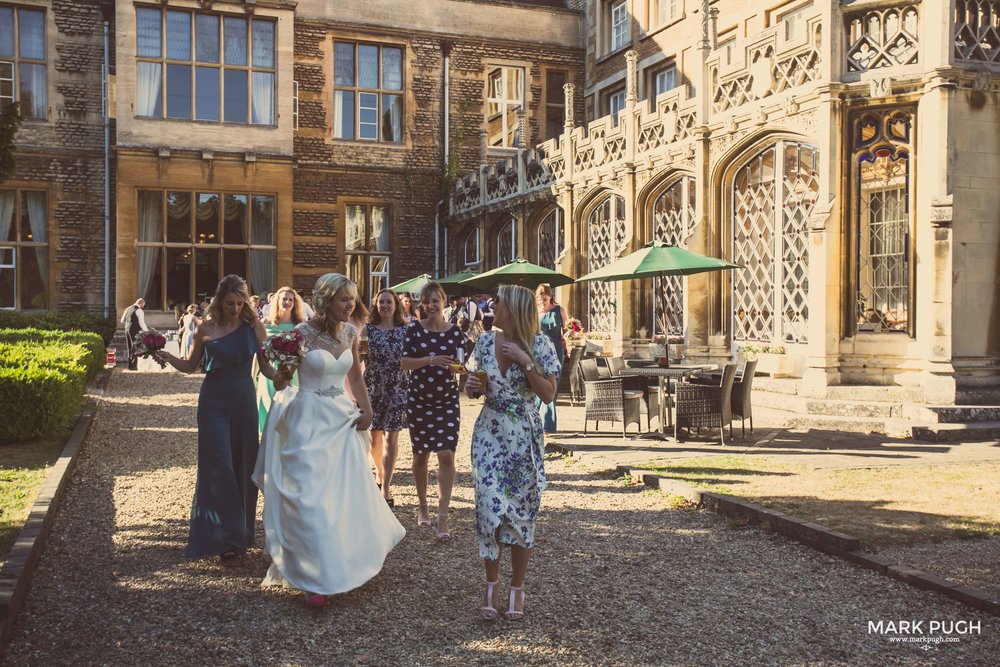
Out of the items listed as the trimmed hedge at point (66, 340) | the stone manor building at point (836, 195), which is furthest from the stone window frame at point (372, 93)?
the trimmed hedge at point (66, 340)

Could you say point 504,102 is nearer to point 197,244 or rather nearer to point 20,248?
point 197,244

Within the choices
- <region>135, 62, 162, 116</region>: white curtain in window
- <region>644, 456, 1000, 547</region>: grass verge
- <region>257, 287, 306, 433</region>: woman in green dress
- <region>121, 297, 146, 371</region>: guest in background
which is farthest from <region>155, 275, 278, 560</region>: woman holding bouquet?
<region>135, 62, 162, 116</region>: white curtain in window

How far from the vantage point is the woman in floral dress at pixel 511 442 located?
14.8 feet

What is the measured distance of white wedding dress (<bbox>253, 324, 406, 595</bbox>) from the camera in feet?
15.7

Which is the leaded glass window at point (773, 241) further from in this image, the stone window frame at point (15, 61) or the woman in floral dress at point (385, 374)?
the stone window frame at point (15, 61)

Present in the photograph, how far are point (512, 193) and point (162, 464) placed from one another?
42.7 ft

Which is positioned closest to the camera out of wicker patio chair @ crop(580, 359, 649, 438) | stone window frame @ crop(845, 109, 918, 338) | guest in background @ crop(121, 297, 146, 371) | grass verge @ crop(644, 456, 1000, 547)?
grass verge @ crop(644, 456, 1000, 547)

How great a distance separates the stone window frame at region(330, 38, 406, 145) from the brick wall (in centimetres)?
586

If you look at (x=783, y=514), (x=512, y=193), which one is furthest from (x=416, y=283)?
(x=783, y=514)

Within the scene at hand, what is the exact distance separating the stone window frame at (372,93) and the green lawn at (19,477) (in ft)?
52.2

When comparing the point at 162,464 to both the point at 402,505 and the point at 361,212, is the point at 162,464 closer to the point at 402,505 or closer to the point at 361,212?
the point at 402,505

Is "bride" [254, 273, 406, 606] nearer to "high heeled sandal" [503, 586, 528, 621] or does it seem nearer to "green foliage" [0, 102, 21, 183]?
"high heeled sandal" [503, 586, 528, 621]

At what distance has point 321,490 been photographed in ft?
15.9

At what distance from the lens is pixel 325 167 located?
78.7ft
